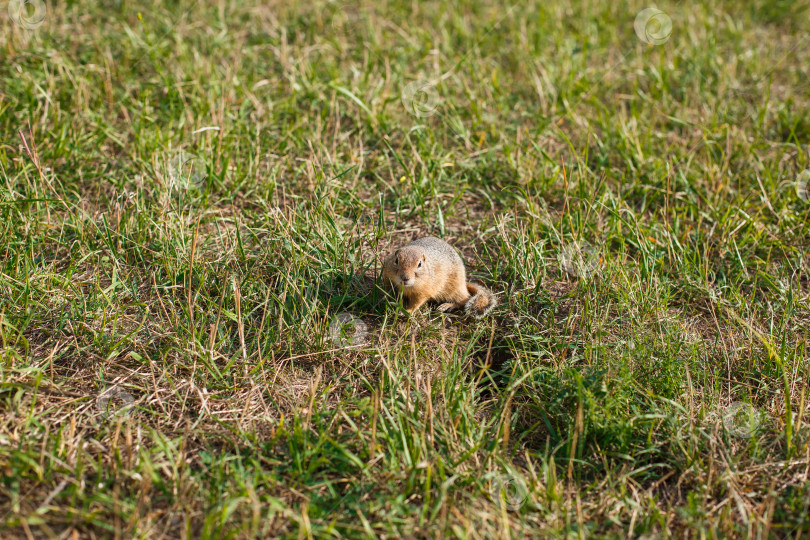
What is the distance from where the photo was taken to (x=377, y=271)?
3.59m

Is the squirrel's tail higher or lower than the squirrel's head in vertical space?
lower

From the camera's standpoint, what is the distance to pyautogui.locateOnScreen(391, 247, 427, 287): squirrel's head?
10.4ft

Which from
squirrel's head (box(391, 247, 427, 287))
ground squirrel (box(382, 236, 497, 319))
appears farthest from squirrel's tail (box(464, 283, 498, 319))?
squirrel's head (box(391, 247, 427, 287))

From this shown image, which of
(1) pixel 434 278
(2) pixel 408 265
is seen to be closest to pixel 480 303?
(1) pixel 434 278

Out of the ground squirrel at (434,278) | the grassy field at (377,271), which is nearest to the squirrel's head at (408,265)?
the ground squirrel at (434,278)

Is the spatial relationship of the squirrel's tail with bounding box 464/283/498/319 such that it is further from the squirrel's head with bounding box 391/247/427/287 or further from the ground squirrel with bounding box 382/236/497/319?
the squirrel's head with bounding box 391/247/427/287

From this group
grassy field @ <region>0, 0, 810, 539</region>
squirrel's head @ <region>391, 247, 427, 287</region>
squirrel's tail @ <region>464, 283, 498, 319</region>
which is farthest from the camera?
squirrel's tail @ <region>464, 283, 498, 319</region>

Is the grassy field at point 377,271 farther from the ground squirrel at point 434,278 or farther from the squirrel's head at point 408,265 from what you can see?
the squirrel's head at point 408,265

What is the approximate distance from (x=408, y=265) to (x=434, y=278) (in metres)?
0.20

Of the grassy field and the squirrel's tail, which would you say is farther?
the squirrel's tail

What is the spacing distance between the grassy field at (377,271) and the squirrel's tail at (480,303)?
0.20 feet

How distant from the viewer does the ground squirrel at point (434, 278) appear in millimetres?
3230

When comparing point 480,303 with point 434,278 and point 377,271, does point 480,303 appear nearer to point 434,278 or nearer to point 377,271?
point 434,278

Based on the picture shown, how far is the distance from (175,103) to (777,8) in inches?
209
